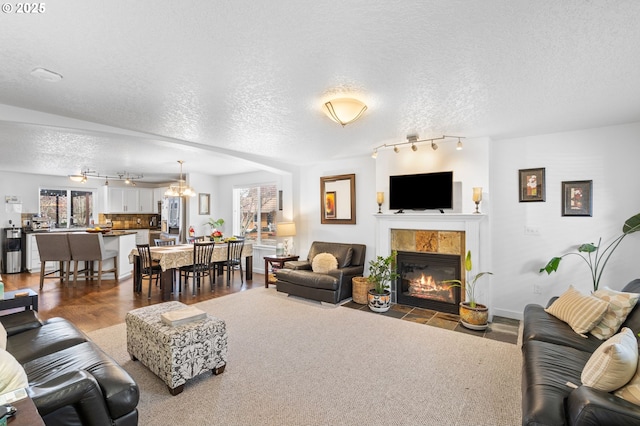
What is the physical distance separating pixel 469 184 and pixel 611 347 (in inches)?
115

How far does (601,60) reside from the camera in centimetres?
206

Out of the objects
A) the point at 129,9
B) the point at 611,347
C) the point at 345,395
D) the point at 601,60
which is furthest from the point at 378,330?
the point at 129,9

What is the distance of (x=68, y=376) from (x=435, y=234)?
4.20 m

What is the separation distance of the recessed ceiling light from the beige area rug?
2.46 meters

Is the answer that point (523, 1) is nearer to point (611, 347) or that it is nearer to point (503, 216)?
point (611, 347)

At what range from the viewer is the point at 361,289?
4715mm

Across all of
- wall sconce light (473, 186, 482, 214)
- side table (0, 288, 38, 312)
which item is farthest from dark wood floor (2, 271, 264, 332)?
wall sconce light (473, 186, 482, 214)

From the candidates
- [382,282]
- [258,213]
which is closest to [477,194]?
[382,282]

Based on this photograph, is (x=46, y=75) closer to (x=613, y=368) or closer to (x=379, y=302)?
(x=613, y=368)

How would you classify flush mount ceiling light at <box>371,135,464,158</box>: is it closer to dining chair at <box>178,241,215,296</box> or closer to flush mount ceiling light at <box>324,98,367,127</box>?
Answer: flush mount ceiling light at <box>324,98,367,127</box>

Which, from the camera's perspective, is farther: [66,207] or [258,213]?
[66,207]

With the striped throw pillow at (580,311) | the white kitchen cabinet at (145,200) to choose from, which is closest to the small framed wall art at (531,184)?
the striped throw pillow at (580,311)

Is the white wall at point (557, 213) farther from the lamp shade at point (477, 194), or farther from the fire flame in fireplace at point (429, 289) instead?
the fire flame in fireplace at point (429, 289)

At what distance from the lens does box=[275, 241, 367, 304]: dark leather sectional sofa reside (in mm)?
4684
